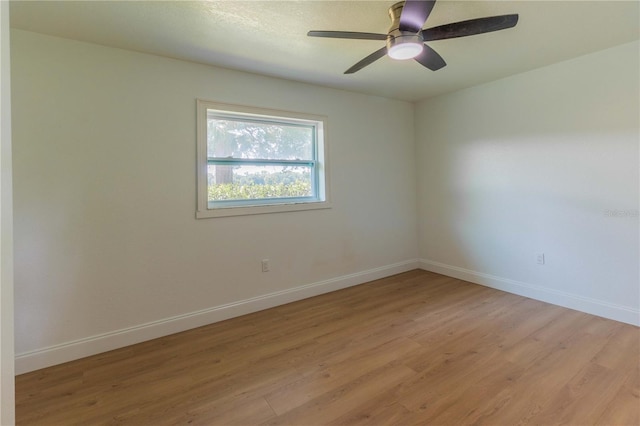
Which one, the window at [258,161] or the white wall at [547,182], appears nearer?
the white wall at [547,182]

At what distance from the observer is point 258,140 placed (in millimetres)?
3135

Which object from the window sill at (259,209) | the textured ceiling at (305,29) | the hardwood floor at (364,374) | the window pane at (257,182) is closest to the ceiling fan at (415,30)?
the textured ceiling at (305,29)

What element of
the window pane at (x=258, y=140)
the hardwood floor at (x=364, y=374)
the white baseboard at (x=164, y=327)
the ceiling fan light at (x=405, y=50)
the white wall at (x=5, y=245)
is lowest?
the hardwood floor at (x=364, y=374)

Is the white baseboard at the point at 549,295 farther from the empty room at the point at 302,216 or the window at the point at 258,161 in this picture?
the window at the point at 258,161

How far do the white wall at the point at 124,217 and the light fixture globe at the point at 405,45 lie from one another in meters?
1.54

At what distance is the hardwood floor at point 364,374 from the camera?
164cm

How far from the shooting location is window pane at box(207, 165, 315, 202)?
2.91m

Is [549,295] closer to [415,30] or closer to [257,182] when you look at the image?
[415,30]

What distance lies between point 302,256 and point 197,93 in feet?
6.53

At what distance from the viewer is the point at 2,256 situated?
107cm

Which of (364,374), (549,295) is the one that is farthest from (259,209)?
(549,295)

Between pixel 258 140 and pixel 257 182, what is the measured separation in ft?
1.49

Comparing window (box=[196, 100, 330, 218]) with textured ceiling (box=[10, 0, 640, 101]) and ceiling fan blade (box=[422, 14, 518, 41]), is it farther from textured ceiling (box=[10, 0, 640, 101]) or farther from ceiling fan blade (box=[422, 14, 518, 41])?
ceiling fan blade (box=[422, 14, 518, 41])

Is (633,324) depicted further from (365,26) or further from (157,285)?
(157,285)
